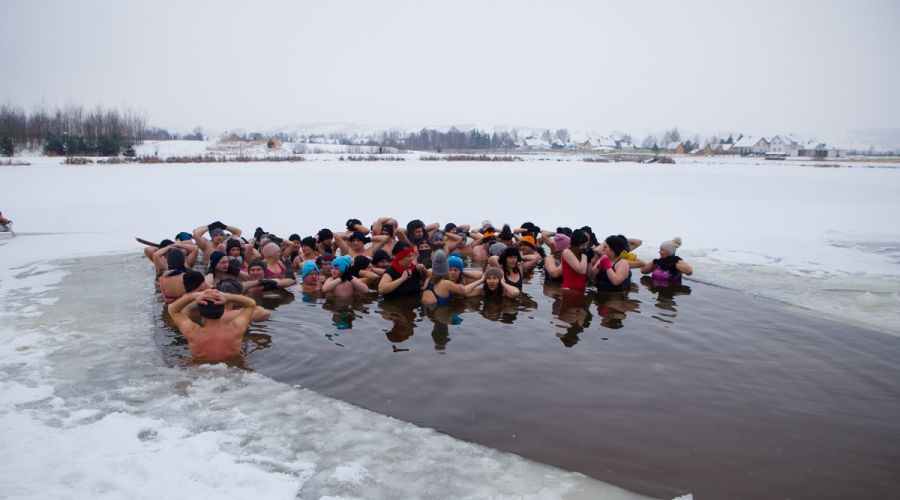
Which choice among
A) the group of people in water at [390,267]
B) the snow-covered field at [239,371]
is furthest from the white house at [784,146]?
the group of people in water at [390,267]

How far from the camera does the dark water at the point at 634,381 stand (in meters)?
3.57

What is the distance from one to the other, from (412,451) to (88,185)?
20.7m

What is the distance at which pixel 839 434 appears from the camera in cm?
394

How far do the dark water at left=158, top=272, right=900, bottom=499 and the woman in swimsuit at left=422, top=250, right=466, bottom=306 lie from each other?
21cm

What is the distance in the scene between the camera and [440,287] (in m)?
7.29

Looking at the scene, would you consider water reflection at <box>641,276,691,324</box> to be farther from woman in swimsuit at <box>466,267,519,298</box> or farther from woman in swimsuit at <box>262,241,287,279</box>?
woman in swimsuit at <box>262,241,287,279</box>

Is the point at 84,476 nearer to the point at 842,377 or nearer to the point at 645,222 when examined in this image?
the point at 842,377

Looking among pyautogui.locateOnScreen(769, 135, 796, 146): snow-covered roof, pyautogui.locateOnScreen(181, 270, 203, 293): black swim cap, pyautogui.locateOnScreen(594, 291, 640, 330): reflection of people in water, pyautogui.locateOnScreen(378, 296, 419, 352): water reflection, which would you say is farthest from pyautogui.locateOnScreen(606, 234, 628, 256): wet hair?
pyautogui.locateOnScreen(769, 135, 796, 146): snow-covered roof

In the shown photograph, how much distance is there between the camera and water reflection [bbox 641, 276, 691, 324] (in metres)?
6.83

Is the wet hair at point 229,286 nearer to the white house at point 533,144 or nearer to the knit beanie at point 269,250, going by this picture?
the knit beanie at point 269,250

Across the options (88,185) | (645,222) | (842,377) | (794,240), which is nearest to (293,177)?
(88,185)

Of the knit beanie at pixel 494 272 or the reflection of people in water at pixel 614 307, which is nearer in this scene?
the reflection of people in water at pixel 614 307

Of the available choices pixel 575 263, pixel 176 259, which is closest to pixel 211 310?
pixel 176 259

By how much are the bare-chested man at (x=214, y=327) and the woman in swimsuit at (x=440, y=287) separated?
2.67 metres
